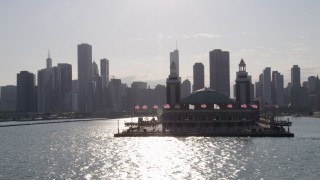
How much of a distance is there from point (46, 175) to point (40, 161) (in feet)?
80.4

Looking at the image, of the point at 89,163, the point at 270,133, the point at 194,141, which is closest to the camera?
the point at 89,163

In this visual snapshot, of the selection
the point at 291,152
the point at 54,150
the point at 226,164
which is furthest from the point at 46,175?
the point at 291,152

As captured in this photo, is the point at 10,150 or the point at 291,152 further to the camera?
the point at 10,150

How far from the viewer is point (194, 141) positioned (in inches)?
6511

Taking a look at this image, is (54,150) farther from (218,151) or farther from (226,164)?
(226,164)

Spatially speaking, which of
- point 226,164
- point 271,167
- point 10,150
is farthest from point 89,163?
point 10,150

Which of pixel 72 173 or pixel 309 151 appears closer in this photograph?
pixel 72 173

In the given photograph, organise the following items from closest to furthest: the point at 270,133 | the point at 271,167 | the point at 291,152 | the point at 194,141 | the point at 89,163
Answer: the point at 271,167, the point at 89,163, the point at 291,152, the point at 194,141, the point at 270,133

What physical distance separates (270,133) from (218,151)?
51.6 metres

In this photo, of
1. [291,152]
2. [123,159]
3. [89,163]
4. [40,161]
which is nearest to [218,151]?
[291,152]

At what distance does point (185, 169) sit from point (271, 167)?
1722 cm

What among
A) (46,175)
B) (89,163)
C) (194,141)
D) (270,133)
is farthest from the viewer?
(270,133)

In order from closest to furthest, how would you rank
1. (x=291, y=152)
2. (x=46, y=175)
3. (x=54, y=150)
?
1. (x=46, y=175)
2. (x=291, y=152)
3. (x=54, y=150)

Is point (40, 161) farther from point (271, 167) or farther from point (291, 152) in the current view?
point (291, 152)
